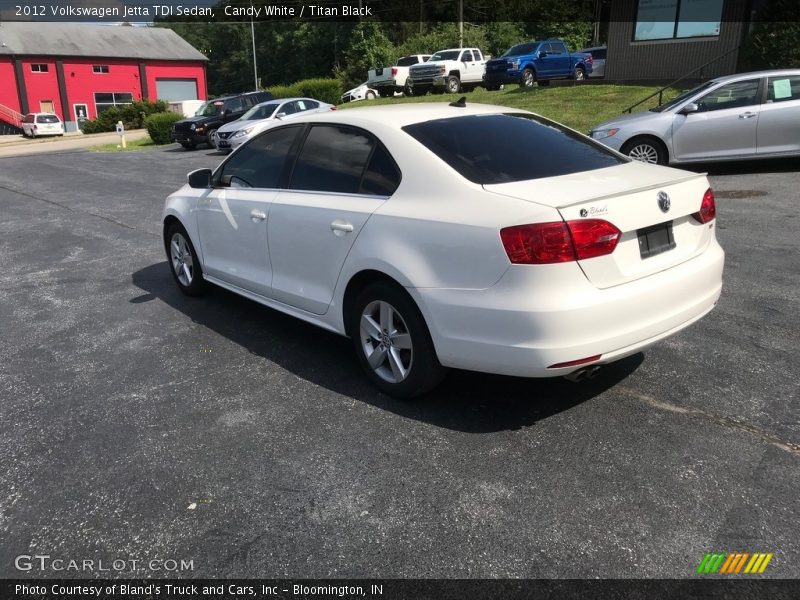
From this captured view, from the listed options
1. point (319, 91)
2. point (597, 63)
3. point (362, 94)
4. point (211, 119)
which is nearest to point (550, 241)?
point (211, 119)

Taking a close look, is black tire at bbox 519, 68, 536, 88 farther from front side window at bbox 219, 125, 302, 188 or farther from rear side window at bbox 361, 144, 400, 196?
rear side window at bbox 361, 144, 400, 196

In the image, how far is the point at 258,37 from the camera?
239 feet

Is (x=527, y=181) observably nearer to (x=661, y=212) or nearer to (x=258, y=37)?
(x=661, y=212)

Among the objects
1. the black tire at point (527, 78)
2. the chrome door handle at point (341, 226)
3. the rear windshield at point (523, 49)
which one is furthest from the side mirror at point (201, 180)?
the rear windshield at point (523, 49)

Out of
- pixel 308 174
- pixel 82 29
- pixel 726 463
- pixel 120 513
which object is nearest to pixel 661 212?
pixel 726 463

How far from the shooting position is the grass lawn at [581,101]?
16.9 metres

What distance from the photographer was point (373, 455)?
3318 millimetres

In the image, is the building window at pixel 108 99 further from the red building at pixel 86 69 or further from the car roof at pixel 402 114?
the car roof at pixel 402 114

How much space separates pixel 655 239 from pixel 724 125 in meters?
8.73

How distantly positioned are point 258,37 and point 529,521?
7824 centimetres

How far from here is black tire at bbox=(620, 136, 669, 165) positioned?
11.0 meters

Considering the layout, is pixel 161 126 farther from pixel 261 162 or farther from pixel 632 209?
pixel 632 209

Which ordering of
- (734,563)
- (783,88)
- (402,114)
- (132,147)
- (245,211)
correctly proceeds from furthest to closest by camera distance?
(132,147), (783,88), (245,211), (402,114), (734,563)

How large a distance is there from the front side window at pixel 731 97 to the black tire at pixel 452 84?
20.1m
